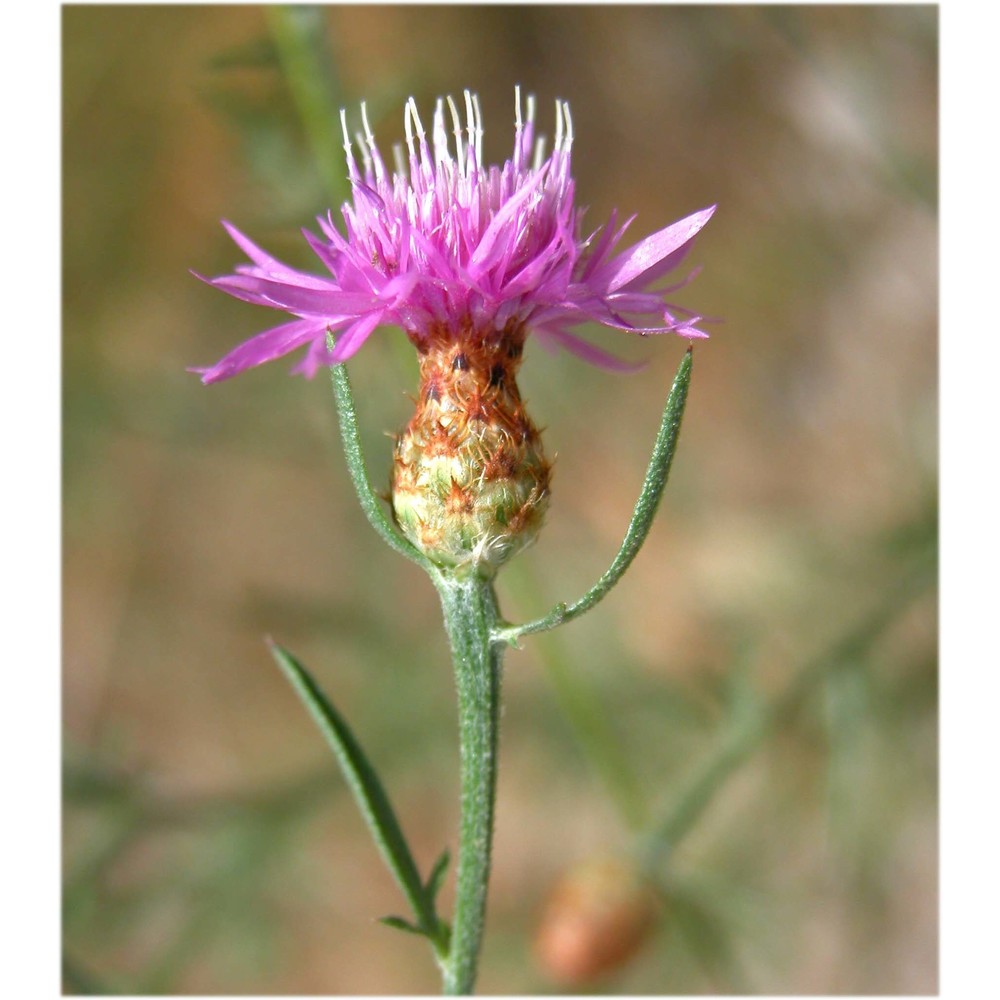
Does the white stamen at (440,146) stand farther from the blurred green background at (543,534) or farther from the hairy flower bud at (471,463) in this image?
the blurred green background at (543,534)

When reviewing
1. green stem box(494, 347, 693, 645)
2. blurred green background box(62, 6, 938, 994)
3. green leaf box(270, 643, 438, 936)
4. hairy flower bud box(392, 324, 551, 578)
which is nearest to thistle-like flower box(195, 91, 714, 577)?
hairy flower bud box(392, 324, 551, 578)

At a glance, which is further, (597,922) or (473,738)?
(597,922)

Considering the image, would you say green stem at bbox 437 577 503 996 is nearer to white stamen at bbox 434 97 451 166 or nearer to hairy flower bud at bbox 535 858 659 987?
white stamen at bbox 434 97 451 166

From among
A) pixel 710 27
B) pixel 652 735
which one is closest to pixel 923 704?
pixel 652 735

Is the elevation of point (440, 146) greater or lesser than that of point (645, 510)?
greater

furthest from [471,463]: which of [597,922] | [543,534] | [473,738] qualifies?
[543,534]

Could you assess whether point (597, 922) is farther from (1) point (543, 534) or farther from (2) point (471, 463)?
(1) point (543, 534)

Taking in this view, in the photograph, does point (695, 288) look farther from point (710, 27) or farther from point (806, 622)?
point (806, 622)
